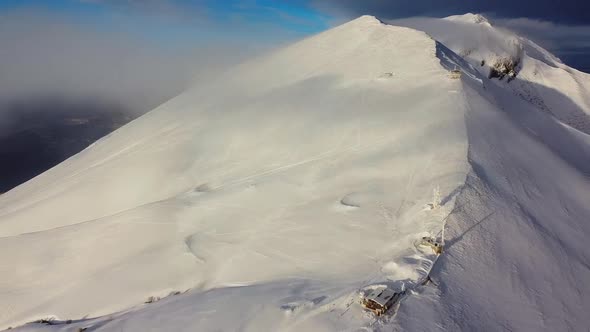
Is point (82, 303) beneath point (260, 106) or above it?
beneath

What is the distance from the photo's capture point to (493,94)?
33.8 meters

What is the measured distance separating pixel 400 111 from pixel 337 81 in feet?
35.0

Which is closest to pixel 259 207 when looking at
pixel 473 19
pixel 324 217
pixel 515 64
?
pixel 324 217

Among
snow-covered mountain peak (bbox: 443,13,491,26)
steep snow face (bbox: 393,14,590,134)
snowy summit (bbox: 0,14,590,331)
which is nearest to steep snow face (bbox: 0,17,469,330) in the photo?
snowy summit (bbox: 0,14,590,331)

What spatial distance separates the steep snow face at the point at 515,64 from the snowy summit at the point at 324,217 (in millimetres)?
82145

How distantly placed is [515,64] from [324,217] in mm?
125571

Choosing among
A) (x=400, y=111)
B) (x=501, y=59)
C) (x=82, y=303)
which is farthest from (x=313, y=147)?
(x=501, y=59)

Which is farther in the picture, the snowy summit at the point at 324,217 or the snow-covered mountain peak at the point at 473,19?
the snow-covered mountain peak at the point at 473,19

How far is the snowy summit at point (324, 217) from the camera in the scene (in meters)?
12.4

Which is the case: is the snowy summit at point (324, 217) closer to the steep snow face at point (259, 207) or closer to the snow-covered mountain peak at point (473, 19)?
the steep snow face at point (259, 207)

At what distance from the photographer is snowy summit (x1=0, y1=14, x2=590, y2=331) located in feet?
40.8

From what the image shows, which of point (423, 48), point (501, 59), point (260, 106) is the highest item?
point (423, 48)

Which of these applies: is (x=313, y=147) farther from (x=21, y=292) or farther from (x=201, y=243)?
(x=21, y=292)

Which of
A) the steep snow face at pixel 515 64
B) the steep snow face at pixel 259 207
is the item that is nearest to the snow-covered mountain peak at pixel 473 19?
the steep snow face at pixel 515 64
